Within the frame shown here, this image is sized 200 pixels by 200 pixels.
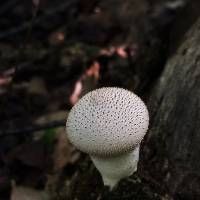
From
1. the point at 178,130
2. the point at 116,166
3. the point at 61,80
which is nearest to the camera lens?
the point at 116,166

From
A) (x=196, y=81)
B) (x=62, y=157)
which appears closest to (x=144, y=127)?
(x=196, y=81)

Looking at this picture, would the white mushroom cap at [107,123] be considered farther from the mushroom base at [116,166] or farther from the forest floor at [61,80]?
the forest floor at [61,80]

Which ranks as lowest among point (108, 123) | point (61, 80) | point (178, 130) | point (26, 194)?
point (61, 80)

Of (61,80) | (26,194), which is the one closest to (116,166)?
(26,194)

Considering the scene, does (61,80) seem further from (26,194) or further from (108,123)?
(108,123)

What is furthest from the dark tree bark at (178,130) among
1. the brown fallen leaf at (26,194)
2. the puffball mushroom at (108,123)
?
the brown fallen leaf at (26,194)

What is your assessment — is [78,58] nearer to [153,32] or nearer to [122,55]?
[122,55]
